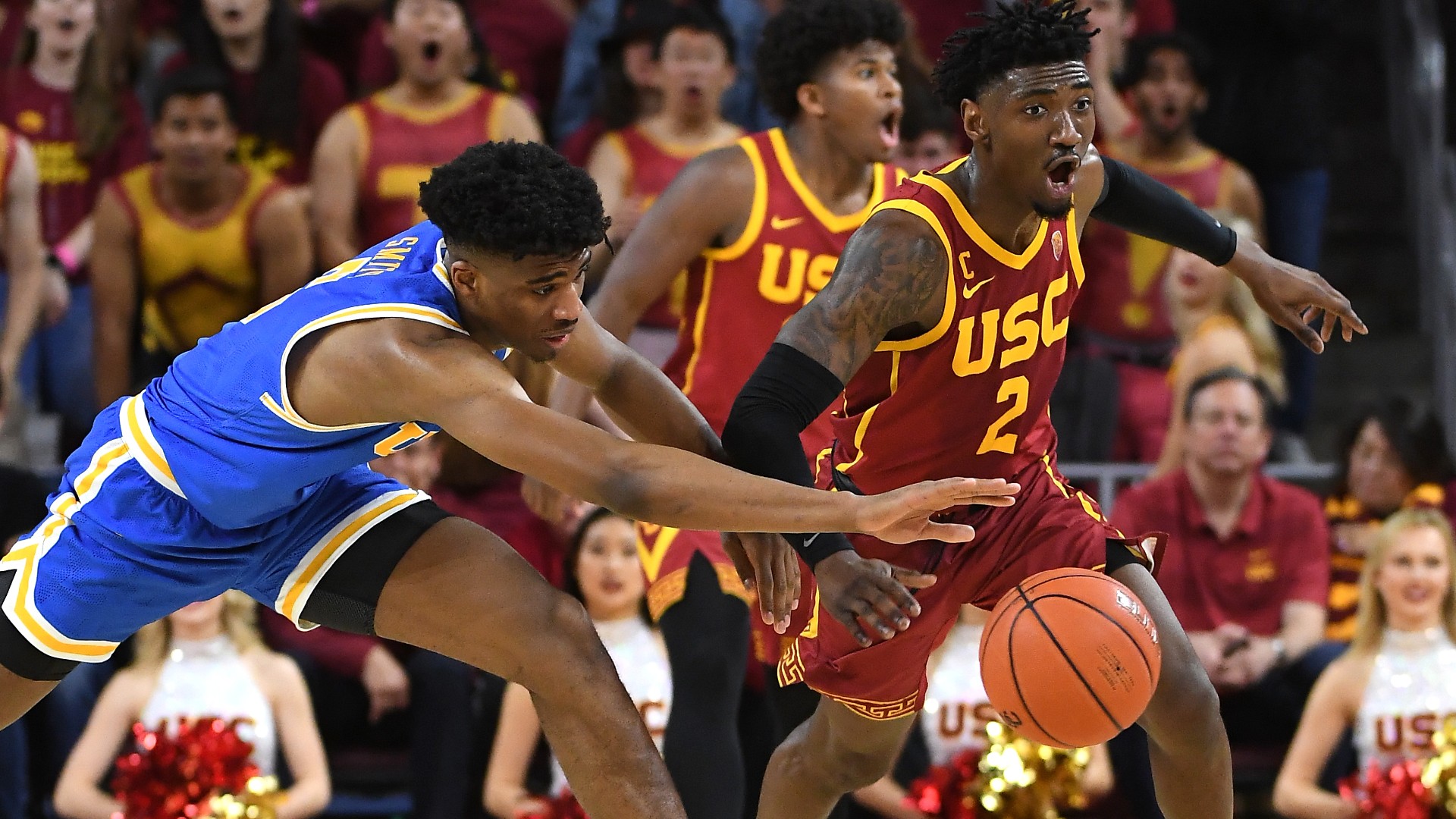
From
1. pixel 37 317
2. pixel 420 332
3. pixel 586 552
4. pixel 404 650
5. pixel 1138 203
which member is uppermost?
pixel 1138 203

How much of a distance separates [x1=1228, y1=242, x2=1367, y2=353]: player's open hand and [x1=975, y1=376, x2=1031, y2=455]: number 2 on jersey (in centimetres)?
74

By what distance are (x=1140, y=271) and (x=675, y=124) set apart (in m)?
1.88

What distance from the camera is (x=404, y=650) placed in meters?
Result: 6.38

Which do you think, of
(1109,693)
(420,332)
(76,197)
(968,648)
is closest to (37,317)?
(76,197)

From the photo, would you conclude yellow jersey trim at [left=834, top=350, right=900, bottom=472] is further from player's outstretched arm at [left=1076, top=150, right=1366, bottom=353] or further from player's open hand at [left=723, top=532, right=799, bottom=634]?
player's outstretched arm at [left=1076, top=150, right=1366, bottom=353]

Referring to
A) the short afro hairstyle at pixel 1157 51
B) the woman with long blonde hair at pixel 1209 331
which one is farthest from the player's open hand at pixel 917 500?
the short afro hairstyle at pixel 1157 51

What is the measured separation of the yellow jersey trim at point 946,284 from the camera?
4.02 meters

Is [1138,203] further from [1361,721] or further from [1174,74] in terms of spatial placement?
[1174,74]

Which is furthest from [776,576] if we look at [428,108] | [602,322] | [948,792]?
[428,108]

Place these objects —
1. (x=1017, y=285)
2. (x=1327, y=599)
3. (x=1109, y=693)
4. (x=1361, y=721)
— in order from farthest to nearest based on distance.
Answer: (x=1327, y=599) → (x=1361, y=721) → (x=1017, y=285) → (x=1109, y=693)

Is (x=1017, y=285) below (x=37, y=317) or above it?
above

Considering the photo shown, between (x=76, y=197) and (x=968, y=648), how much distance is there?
3.86 m

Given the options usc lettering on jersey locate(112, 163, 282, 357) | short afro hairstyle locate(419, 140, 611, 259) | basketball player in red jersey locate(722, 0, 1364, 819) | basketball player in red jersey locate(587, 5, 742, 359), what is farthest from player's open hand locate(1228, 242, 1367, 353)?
usc lettering on jersey locate(112, 163, 282, 357)

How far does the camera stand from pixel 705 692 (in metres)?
4.72
